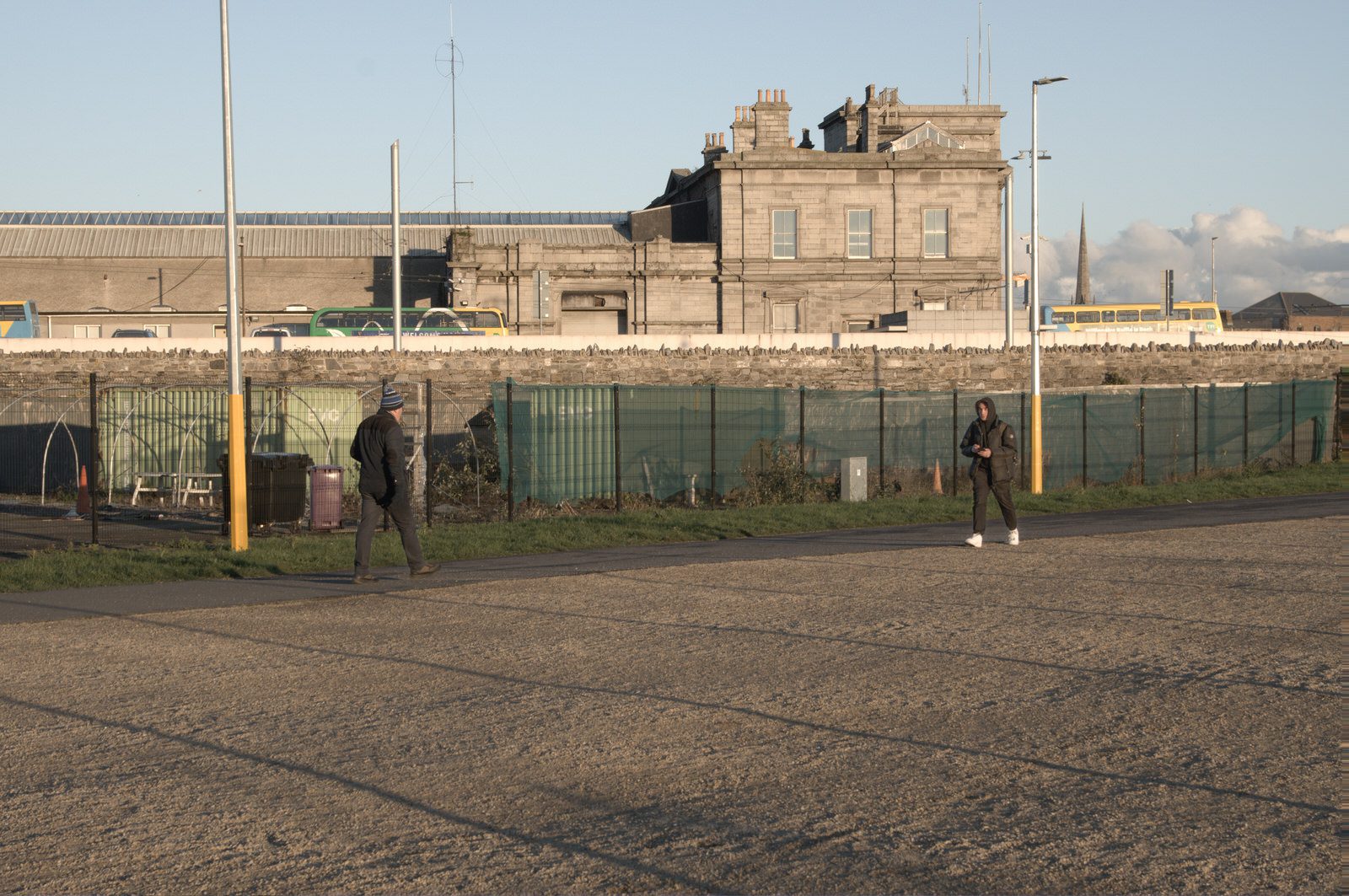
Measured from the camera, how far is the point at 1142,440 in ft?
102

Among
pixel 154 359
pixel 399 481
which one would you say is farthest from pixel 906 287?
pixel 399 481

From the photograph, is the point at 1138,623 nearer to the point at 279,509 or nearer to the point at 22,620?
the point at 22,620

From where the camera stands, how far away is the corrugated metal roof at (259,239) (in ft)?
207

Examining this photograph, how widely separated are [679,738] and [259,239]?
62164 millimetres

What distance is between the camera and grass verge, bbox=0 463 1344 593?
1570 centimetres

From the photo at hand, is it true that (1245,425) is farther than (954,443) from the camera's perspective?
Yes

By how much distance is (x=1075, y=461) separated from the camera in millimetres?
30844

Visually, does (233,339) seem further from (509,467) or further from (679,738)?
(679,738)

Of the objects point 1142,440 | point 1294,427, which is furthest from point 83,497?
point 1294,427

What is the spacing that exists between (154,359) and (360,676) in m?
25.8

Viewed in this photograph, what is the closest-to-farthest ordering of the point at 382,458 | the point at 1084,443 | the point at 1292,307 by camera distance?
the point at 382,458 → the point at 1084,443 → the point at 1292,307

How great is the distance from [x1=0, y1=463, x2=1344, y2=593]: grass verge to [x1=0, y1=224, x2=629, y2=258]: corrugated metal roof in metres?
40.0

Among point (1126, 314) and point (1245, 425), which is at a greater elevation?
point (1126, 314)

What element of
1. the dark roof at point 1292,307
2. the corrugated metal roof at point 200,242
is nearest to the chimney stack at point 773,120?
the corrugated metal roof at point 200,242
